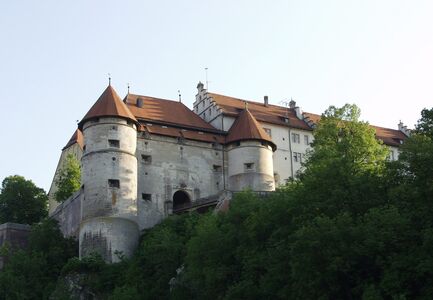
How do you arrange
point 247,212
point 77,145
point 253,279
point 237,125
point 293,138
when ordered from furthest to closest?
point 77,145 < point 293,138 < point 237,125 < point 247,212 < point 253,279

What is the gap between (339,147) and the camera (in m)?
53.4

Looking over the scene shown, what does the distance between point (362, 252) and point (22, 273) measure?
29.3m

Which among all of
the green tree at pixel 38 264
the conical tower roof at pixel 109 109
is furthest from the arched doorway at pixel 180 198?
the green tree at pixel 38 264

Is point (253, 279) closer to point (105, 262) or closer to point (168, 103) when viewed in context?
point (105, 262)

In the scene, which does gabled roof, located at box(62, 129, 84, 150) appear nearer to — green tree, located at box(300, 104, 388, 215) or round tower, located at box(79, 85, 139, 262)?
round tower, located at box(79, 85, 139, 262)

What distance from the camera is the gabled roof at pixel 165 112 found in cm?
6706

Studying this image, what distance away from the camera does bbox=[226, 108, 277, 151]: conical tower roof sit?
2635 inches

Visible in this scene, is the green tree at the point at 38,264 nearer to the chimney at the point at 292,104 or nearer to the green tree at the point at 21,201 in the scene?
the green tree at the point at 21,201

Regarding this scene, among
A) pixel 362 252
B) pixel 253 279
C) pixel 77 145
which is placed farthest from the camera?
pixel 77 145

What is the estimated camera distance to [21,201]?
7781cm

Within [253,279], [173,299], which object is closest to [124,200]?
[173,299]

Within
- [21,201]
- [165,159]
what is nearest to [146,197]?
[165,159]

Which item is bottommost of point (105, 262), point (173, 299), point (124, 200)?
point (173, 299)

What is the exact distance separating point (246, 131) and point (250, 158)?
246 cm
